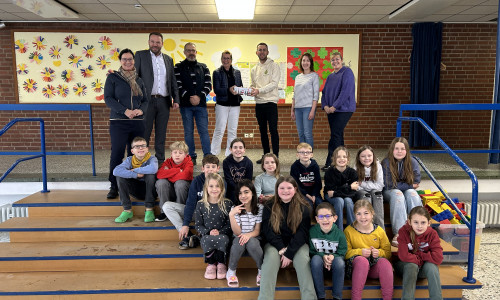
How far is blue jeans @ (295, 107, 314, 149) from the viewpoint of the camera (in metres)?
4.17

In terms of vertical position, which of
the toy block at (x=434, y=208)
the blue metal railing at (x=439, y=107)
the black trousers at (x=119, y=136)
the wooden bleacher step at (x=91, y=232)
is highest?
the blue metal railing at (x=439, y=107)

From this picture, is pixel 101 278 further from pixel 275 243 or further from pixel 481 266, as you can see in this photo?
pixel 481 266

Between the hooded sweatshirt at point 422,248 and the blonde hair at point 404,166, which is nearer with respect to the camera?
the hooded sweatshirt at point 422,248

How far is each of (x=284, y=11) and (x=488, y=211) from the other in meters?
3.92

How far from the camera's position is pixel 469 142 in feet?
21.9

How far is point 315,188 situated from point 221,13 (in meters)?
3.53

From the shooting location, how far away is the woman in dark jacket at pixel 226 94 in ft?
13.7

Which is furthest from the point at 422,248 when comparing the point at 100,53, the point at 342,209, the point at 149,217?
the point at 100,53

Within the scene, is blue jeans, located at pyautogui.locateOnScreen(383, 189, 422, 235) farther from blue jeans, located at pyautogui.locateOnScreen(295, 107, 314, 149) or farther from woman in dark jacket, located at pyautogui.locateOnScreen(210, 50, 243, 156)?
woman in dark jacket, located at pyautogui.locateOnScreen(210, 50, 243, 156)

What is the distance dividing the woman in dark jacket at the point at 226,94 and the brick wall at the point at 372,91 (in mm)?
2192

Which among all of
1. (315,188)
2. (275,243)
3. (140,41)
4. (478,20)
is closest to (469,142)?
(478,20)

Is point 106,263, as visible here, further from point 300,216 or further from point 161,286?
point 300,216

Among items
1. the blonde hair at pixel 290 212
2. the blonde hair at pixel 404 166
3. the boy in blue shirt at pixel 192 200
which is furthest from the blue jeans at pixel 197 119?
the blonde hair at pixel 404 166

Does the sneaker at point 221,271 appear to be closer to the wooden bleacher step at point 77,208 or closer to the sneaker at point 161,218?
the sneaker at point 161,218
